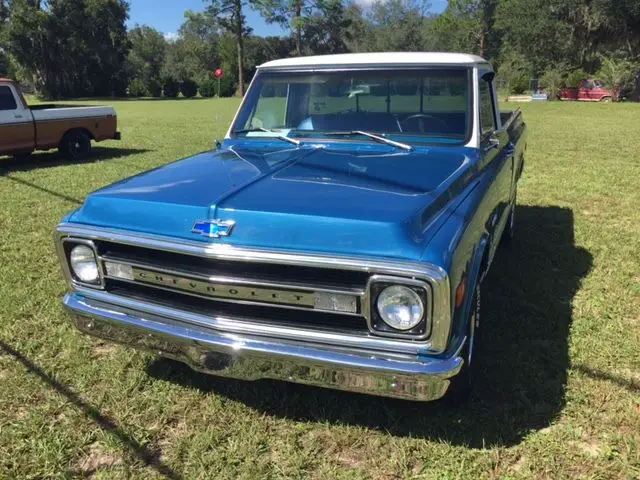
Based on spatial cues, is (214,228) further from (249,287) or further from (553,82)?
(553,82)

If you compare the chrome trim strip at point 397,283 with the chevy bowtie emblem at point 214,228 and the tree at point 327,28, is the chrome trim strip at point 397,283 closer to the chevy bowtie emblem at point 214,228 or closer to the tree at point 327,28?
the chevy bowtie emblem at point 214,228

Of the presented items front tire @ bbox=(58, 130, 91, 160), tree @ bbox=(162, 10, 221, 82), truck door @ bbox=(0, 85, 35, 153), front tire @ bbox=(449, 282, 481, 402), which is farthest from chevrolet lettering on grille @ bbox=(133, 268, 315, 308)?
tree @ bbox=(162, 10, 221, 82)

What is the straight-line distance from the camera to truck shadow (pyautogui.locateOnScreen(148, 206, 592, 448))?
2785 mm

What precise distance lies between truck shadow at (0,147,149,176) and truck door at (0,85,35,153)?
39 cm

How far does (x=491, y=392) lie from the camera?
3047mm

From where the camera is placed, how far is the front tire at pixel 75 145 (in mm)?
11352

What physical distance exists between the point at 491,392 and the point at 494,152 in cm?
159

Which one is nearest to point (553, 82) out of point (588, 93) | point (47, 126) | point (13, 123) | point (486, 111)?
point (588, 93)

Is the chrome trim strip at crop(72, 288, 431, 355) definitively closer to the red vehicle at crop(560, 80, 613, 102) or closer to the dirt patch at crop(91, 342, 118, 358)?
the dirt patch at crop(91, 342, 118, 358)

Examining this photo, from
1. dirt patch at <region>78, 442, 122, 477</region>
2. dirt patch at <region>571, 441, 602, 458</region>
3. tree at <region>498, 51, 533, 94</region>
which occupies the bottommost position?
dirt patch at <region>78, 442, 122, 477</region>

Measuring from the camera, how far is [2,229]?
6336 mm

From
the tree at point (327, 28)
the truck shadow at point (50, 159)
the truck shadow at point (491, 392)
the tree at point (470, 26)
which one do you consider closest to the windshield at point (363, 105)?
the truck shadow at point (491, 392)

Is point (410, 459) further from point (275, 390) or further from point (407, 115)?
point (407, 115)

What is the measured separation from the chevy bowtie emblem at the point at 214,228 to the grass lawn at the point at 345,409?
1.06m
